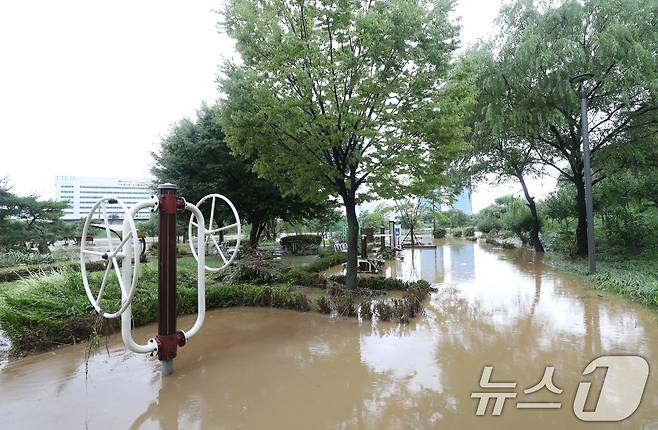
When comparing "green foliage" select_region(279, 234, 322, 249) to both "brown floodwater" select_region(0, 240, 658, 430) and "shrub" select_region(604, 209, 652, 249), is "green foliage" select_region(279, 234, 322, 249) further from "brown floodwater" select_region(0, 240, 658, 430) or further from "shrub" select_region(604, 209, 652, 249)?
"shrub" select_region(604, 209, 652, 249)

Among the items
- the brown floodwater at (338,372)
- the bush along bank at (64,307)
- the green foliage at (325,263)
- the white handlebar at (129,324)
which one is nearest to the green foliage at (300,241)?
the green foliage at (325,263)

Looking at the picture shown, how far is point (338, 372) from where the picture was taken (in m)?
4.38

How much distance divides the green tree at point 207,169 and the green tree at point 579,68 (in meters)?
8.76

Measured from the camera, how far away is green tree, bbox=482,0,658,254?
36.0ft

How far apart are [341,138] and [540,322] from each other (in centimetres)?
501

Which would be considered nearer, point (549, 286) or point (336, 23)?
point (336, 23)

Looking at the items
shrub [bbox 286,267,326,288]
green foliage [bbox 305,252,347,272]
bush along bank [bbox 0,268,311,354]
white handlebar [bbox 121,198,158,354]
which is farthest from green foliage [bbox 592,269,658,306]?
white handlebar [bbox 121,198,158,354]

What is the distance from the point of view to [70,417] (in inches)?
134

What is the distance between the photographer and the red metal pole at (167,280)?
168 inches

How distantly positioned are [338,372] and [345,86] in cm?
575

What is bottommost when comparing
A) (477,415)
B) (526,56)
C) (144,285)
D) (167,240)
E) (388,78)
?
(477,415)

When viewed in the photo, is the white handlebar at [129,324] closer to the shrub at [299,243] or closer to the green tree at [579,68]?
the green tree at [579,68]

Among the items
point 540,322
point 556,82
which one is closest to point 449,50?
point 540,322

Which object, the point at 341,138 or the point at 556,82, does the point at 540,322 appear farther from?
the point at 556,82
